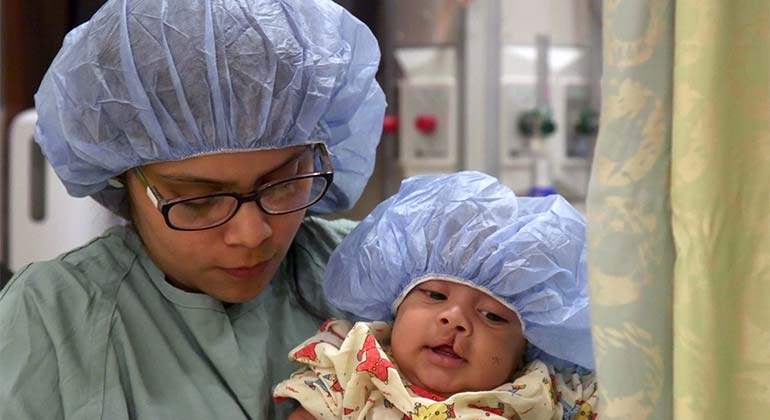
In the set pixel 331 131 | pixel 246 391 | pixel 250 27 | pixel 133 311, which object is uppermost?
pixel 250 27

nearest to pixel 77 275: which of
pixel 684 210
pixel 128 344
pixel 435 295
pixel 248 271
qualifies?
pixel 128 344

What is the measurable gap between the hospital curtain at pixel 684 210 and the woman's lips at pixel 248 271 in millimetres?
699

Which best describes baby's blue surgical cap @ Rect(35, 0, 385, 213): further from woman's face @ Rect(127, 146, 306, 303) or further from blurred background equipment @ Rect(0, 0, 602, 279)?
blurred background equipment @ Rect(0, 0, 602, 279)

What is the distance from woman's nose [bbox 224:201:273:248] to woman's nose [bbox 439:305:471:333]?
261 millimetres

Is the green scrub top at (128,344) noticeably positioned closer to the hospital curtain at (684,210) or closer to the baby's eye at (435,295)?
the baby's eye at (435,295)

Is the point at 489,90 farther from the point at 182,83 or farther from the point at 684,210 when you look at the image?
the point at 684,210

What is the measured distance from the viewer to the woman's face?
4.05 feet

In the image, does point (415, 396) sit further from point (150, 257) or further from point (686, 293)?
point (686, 293)

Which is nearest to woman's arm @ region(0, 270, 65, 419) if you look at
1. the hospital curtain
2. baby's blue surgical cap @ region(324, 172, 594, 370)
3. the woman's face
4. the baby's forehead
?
the woman's face

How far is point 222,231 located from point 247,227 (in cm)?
4

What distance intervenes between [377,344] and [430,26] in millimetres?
1839

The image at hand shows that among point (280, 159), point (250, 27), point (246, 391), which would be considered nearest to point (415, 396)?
point (246, 391)

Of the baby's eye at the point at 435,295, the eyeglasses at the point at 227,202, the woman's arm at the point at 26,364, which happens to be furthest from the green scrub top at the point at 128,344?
the baby's eye at the point at 435,295

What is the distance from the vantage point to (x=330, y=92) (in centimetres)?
131
